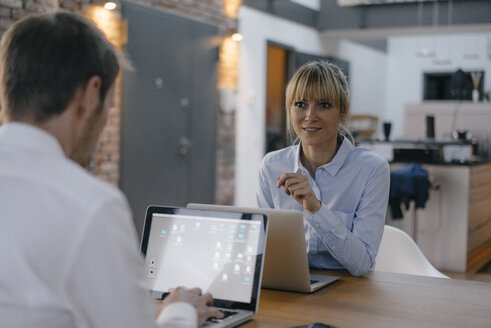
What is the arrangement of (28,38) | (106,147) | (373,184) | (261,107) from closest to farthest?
(28,38)
(373,184)
(106,147)
(261,107)

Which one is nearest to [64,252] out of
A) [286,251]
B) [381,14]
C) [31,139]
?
[31,139]

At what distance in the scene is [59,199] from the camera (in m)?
0.86

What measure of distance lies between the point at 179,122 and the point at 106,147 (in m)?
1.06

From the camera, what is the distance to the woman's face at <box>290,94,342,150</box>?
232cm

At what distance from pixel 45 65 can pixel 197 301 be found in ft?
1.98

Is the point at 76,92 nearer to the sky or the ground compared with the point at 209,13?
nearer to the ground

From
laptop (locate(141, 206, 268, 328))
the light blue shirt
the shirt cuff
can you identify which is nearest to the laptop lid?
laptop (locate(141, 206, 268, 328))

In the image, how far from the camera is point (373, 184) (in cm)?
216

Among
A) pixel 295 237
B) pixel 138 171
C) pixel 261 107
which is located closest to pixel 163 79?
pixel 138 171

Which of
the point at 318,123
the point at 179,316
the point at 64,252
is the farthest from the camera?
the point at 318,123

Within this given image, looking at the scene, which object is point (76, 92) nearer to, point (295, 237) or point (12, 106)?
point (12, 106)

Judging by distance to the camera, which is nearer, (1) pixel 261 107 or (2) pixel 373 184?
(2) pixel 373 184

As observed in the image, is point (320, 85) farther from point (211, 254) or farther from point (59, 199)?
point (59, 199)

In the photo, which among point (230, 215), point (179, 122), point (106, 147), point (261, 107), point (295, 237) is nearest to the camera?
point (230, 215)
